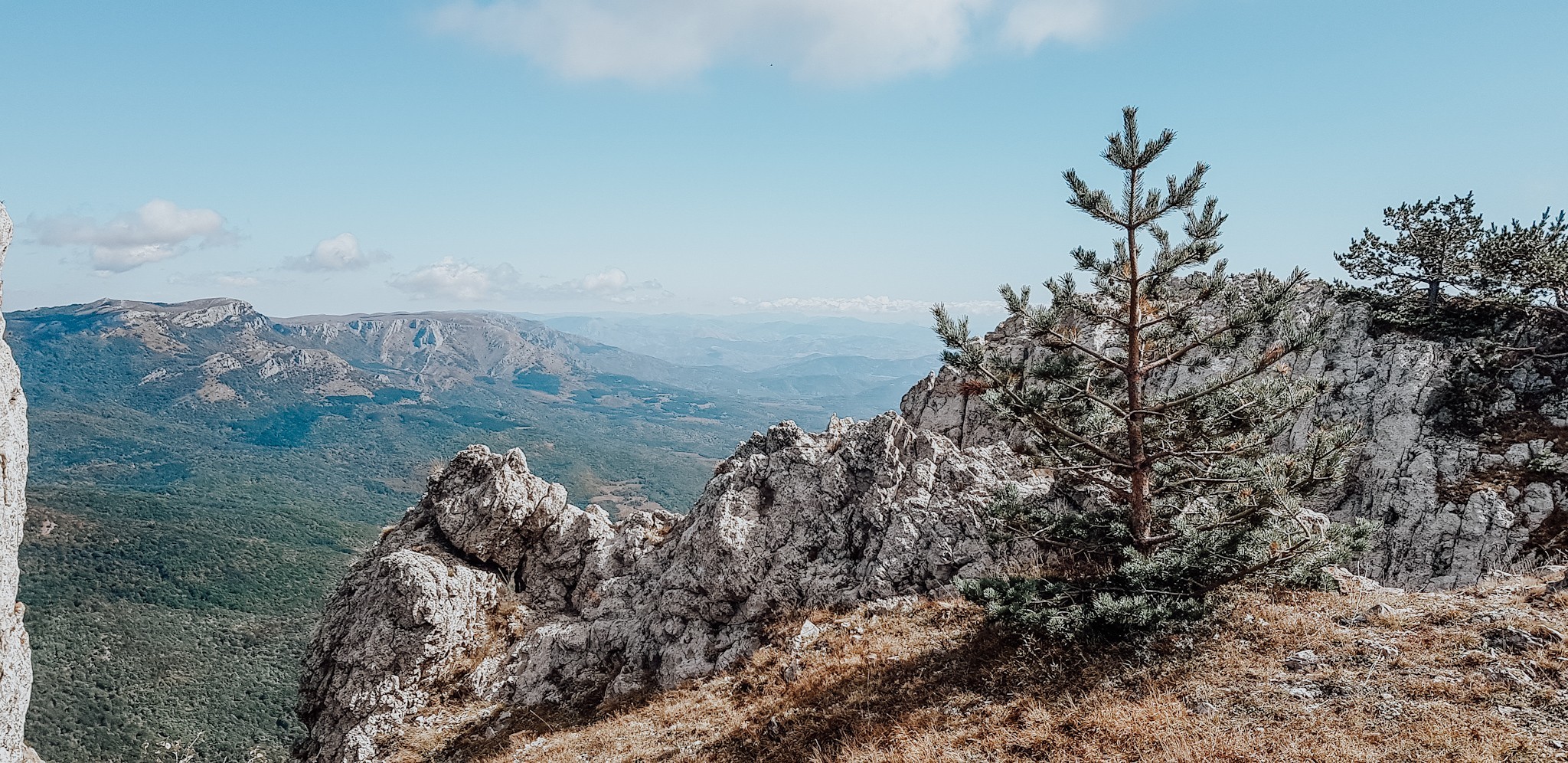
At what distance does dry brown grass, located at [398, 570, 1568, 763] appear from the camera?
7688 millimetres

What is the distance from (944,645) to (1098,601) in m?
3.80

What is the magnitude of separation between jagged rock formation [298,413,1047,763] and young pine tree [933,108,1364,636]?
471 centimetres

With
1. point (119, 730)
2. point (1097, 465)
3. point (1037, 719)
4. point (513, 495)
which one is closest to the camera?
point (1037, 719)

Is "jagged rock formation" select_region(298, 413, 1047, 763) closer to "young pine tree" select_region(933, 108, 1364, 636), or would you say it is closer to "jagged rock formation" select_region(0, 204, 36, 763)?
"young pine tree" select_region(933, 108, 1364, 636)

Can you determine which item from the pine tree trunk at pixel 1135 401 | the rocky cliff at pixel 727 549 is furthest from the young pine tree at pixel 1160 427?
the rocky cliff at pixel 727 549

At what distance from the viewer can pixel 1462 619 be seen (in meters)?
9.75

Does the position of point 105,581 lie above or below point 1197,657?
below

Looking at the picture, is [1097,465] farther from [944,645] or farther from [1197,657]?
[944,645]

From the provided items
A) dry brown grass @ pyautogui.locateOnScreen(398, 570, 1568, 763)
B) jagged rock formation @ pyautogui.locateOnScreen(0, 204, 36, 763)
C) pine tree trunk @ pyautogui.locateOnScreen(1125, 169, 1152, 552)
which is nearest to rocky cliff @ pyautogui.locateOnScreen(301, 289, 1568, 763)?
dry brown grass @ pyautogui.locateOnScreen(398, 570, 1568, 763)

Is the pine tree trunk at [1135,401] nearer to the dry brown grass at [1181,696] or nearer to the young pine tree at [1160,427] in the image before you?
the young pine tree at [1160,427]

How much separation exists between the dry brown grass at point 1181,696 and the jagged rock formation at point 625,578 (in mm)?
2517

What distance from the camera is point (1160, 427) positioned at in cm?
1180

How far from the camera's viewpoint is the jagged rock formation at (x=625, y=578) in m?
16.5

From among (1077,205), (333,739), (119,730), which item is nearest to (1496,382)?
(1077,205)
